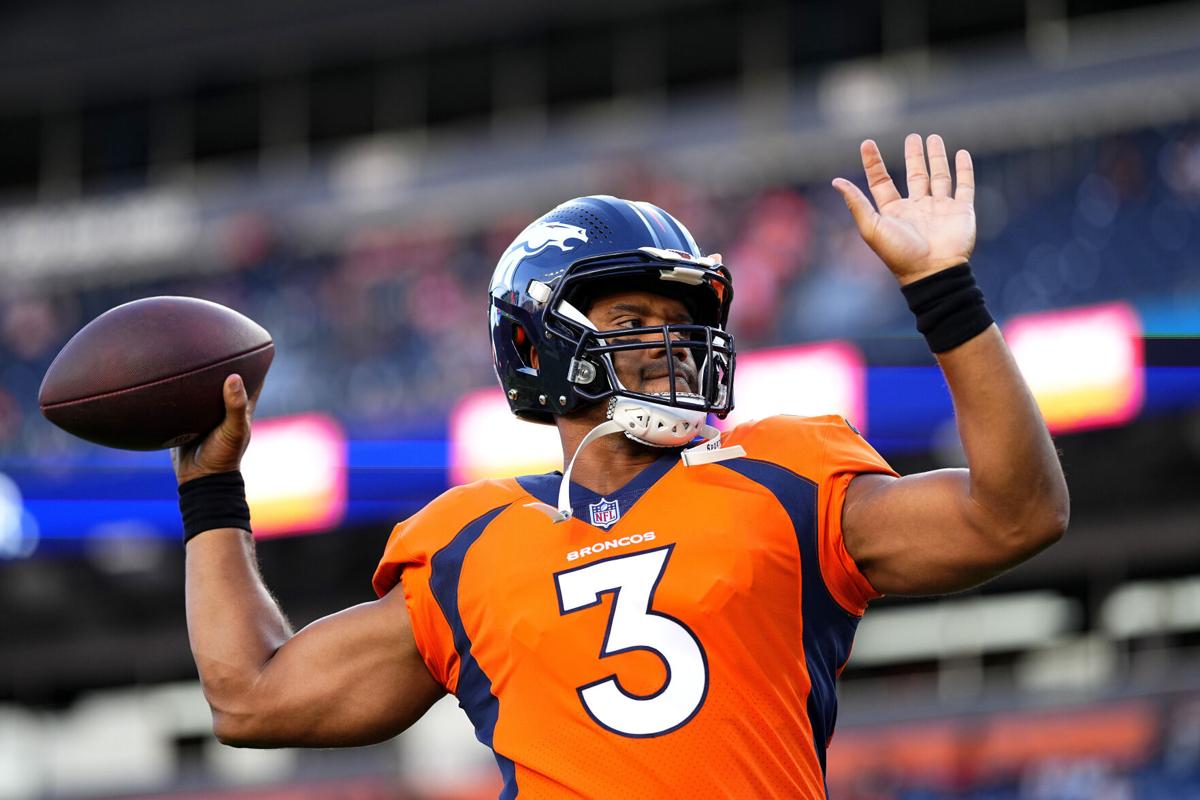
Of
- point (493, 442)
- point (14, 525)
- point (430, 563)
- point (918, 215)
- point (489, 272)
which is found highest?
point (918, 215)

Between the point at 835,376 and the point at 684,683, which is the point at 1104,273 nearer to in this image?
the point at 835,376

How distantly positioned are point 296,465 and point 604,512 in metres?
9.09

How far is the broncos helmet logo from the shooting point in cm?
283

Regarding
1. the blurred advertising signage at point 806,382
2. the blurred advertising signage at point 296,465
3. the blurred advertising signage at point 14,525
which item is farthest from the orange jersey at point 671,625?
the blurred advertising signage at point 14,525

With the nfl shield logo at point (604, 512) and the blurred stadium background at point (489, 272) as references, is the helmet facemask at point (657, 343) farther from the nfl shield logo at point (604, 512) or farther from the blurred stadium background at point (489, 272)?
the blurred stadium background at point (489, 272)

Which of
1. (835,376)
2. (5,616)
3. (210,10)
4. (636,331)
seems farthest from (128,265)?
(636,331)

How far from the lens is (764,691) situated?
7.84 feet

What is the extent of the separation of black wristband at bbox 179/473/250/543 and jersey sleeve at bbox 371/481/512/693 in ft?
1.15

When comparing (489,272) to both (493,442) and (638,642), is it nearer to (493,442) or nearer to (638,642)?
(493,442)

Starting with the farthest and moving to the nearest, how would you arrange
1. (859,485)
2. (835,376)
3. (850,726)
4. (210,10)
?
(210,10) → (850,726) → (835,376) → (859,485)

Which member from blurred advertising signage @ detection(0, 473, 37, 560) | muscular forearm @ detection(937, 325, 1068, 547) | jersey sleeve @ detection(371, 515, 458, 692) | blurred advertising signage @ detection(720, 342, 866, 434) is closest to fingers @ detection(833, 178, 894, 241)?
muscular forearm @ detection(937, 325, 1068, 547)

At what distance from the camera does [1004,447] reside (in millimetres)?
2254

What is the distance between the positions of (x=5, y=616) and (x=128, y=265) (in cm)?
449

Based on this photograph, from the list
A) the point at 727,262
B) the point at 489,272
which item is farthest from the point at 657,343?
the point at 489,272
